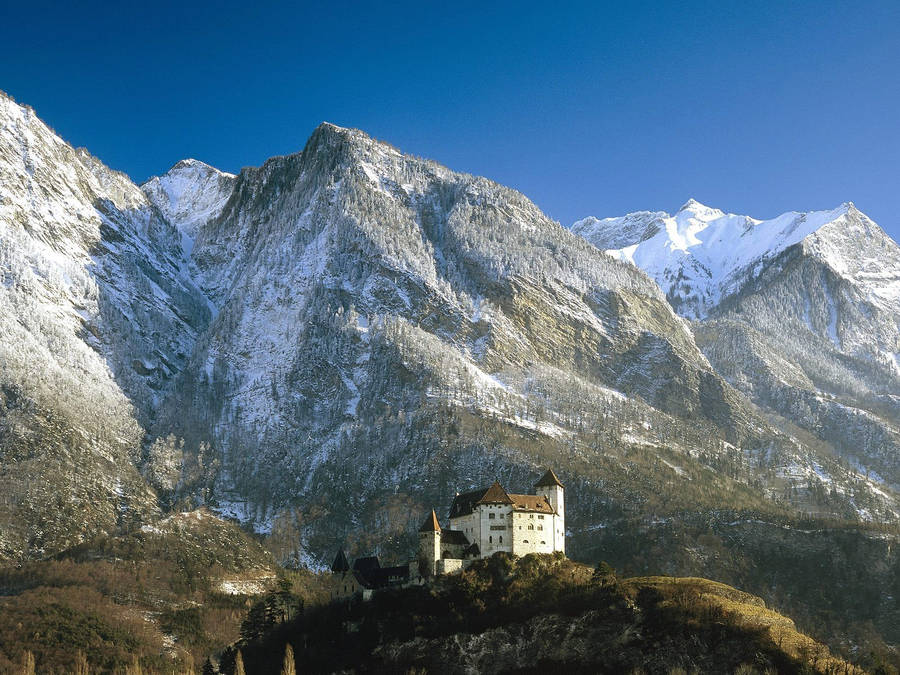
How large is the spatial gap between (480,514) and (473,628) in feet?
58.2

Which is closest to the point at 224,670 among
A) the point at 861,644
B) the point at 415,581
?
the point at 415,581

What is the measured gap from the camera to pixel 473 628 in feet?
400

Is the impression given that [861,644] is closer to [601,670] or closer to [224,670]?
[601,670]

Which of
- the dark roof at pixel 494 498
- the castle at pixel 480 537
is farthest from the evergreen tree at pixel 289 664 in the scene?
the dark roof at pixel 494 498

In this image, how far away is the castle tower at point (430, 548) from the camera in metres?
132

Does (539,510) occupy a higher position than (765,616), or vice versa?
(539,510)

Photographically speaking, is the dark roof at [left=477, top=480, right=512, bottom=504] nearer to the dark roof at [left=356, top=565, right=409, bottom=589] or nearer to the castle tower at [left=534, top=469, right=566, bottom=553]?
the castle tower at [left=534, top=469, right=566, bottom=553]

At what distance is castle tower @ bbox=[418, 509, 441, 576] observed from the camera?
132250 mm

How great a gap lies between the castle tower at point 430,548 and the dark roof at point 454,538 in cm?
126

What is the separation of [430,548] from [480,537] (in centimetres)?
713

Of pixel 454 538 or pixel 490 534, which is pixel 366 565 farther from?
pixel 490 534

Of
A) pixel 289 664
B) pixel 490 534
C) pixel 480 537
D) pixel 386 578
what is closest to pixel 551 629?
pixel 490 534

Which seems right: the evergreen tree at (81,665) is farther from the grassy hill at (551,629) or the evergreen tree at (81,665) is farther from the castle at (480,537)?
the castle at (480,537)

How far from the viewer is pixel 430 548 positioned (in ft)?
437
